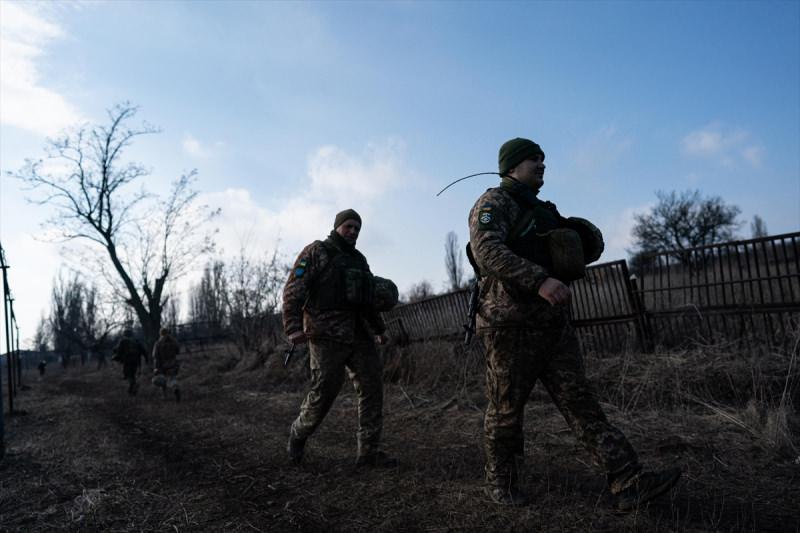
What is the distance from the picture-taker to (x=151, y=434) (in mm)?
5770

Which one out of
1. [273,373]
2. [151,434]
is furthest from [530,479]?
[273,373]

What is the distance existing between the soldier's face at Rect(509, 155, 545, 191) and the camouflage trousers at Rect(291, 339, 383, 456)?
69.9 inches

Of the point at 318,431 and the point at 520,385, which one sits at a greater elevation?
the point at 520,385

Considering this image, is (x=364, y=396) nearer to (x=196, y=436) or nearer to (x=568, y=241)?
(x=568, y=241)

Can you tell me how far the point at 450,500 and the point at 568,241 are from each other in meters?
1.53

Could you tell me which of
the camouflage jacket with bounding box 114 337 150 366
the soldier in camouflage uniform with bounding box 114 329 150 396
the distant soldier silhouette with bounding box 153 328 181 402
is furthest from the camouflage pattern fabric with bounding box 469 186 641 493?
the camouflage jacket with bounding box 114 337 150 366

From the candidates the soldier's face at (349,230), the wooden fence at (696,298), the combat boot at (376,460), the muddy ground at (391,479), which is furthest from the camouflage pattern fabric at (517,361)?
the wooden fence at (696,298)

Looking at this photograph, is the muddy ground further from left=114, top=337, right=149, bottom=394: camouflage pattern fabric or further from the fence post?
left=114, top=337, right=149, bottom=394: camouflage pattern fabric

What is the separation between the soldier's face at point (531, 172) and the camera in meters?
2.80

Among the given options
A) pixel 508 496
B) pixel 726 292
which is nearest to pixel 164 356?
pixel 508 496

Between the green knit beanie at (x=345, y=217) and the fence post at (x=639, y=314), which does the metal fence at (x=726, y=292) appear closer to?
the fence post at (x=639, y=314)

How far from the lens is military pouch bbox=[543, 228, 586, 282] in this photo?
8.25 feet

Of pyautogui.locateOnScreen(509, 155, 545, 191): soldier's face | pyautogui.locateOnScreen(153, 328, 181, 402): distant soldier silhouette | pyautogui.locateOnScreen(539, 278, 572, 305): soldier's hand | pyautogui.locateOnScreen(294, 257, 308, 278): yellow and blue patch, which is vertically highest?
pyautogui.locateOnScreen(509, 155, 545, 191): soldier's face

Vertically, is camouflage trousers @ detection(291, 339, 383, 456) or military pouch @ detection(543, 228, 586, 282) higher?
military pouch @ detection(543, 228, 586, 282)
